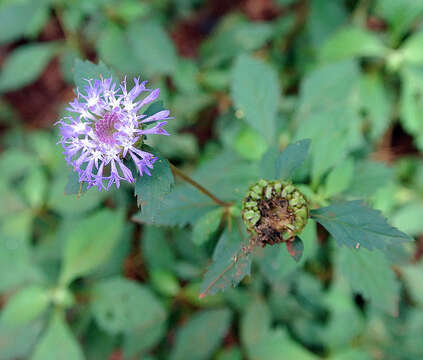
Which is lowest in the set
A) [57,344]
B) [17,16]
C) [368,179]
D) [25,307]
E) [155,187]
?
[57,344]

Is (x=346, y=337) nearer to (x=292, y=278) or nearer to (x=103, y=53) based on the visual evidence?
(x=292, y=278)

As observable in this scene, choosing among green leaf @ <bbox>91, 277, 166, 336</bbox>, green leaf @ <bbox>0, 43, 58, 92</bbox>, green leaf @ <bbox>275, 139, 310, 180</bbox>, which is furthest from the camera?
green leaf @ <bbox>0, 43, 58, 92</bbox>

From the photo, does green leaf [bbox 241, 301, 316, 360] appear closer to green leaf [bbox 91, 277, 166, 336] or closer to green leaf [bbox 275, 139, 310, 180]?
A: green leaf [bbox 91, 277, 166, 336]

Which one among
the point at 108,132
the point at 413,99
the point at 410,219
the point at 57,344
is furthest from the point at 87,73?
the point at 410,219

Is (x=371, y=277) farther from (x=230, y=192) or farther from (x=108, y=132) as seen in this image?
(x=108, y=132)

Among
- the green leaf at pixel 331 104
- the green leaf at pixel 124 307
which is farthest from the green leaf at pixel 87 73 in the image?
the green leaf at pixel 124 307

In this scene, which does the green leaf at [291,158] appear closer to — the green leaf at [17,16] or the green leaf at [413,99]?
the green leaf at [413,99]

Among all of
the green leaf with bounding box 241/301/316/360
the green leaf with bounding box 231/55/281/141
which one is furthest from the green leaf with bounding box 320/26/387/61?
the green leaf with bounding box 241/301/316/360
